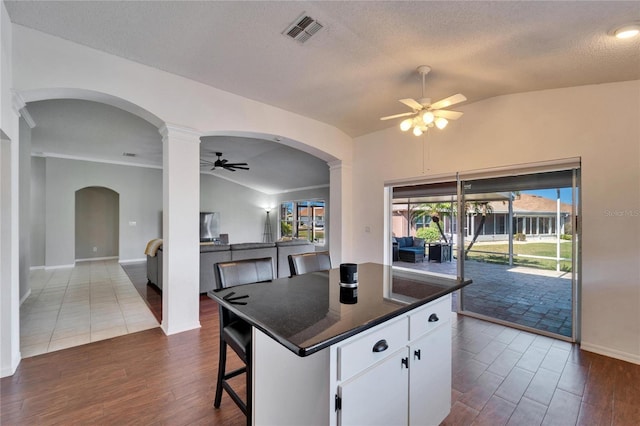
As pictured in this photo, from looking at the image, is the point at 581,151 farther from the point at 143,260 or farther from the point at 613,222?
the point at 143,260

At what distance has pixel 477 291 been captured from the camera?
418 cm

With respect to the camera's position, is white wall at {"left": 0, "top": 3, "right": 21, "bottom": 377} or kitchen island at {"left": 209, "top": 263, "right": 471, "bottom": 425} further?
white wall at {"left": 0, "top": 3, "right": 21, "bottom": 377}

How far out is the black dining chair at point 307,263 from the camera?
254cm

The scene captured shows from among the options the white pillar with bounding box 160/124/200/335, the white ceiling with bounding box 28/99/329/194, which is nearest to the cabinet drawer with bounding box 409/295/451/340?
the white pillar with bounding box 160/124/200/335

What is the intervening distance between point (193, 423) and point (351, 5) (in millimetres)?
3041

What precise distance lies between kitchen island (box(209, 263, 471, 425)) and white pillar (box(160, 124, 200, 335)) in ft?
5.55

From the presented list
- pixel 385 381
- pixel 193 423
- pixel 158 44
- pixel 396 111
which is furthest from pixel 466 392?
pixel 158 44

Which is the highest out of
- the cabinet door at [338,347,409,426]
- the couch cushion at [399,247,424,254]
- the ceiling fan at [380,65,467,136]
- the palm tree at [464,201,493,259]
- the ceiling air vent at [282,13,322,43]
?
the ceiling air vent at [282,13,322,43]

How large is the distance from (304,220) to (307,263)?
7090 millimetres

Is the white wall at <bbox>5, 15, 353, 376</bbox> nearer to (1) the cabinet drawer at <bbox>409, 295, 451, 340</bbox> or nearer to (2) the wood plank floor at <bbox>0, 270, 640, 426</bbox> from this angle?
(2) the wood plank floor at <bbox>0, 270, 640, 426</bbox>

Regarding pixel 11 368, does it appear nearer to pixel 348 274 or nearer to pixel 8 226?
pixel 8 226

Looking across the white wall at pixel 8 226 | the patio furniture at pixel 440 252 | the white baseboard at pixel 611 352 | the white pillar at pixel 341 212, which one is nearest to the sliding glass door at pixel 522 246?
the white baseboard at pixel 611 352

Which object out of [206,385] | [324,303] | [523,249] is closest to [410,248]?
[523,249]

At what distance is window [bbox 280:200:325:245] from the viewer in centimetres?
938
